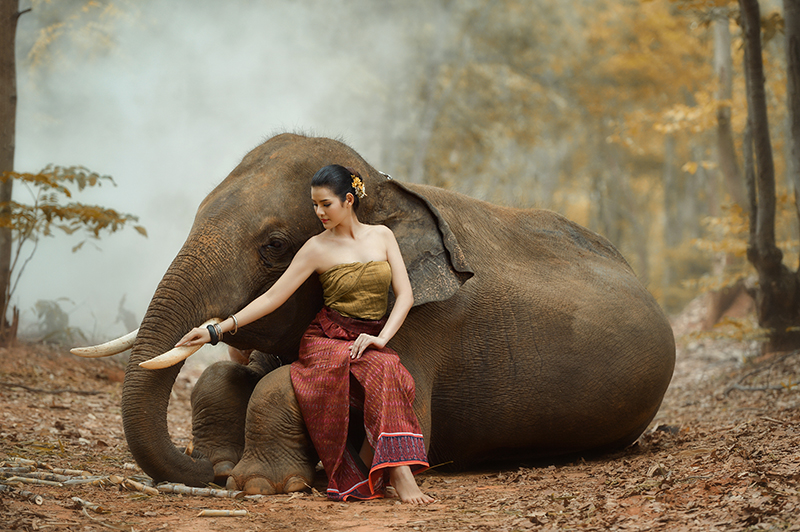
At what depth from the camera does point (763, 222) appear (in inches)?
327

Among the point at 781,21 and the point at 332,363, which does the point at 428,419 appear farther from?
the point at 781,21

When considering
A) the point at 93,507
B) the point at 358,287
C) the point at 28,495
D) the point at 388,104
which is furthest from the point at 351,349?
the point at 388,104

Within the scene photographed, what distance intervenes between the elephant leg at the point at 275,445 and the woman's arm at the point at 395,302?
44 centimetres

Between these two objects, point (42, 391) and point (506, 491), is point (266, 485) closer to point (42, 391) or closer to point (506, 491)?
point (506, 491)

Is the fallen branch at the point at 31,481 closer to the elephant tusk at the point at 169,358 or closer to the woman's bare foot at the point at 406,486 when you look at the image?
the elephant tusk at the point at 169,358

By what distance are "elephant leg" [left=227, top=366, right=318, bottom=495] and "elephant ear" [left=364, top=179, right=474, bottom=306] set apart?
89cm

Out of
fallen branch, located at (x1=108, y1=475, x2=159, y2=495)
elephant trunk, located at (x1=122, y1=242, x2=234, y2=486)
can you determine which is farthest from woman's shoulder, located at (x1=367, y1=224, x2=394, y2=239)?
fallen branch, located at (x1=108, y1=475, x2=159, y2=495)

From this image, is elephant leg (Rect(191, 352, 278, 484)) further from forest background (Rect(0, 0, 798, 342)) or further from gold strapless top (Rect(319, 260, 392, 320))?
forest background (Rect(0, 0, 798, 342))

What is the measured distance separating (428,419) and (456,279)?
0.78m

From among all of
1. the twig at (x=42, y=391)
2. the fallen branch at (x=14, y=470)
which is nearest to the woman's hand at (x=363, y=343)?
the fallen branch at (x=14, y=470)

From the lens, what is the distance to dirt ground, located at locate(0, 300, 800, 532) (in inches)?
114

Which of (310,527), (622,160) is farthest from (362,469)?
(622,160)

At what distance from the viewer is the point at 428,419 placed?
4.19 metres

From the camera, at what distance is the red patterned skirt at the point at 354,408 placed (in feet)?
12.3
